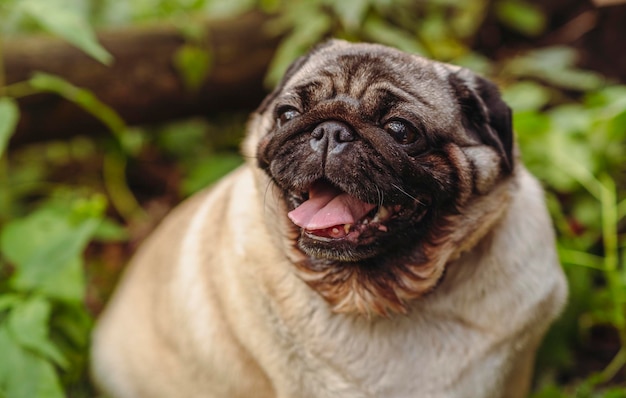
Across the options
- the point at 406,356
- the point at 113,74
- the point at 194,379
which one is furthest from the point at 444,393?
the point at 113,74

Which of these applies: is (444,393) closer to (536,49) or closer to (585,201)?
(585,201)

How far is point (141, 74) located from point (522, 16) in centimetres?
324

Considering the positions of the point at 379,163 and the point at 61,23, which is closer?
the point at 379,163

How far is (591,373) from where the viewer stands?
433cm

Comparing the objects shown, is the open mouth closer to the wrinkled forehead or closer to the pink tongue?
the pink tongue

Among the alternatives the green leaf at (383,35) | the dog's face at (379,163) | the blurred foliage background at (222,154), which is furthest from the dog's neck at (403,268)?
the green leaf at (383,35)

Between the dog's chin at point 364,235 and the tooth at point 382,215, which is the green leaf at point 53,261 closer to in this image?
the dog's chin at point 364,235

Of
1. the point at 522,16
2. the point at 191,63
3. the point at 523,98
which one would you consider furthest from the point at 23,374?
the point at 522,16

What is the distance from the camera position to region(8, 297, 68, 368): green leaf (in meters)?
3.42

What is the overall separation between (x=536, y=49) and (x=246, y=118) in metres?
2.55

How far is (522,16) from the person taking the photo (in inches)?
257

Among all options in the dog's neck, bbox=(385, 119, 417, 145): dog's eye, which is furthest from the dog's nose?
the dog's neck

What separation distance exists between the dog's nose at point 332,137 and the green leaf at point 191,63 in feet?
9.04

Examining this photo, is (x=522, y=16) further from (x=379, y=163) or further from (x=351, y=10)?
(x=379, y=163)
